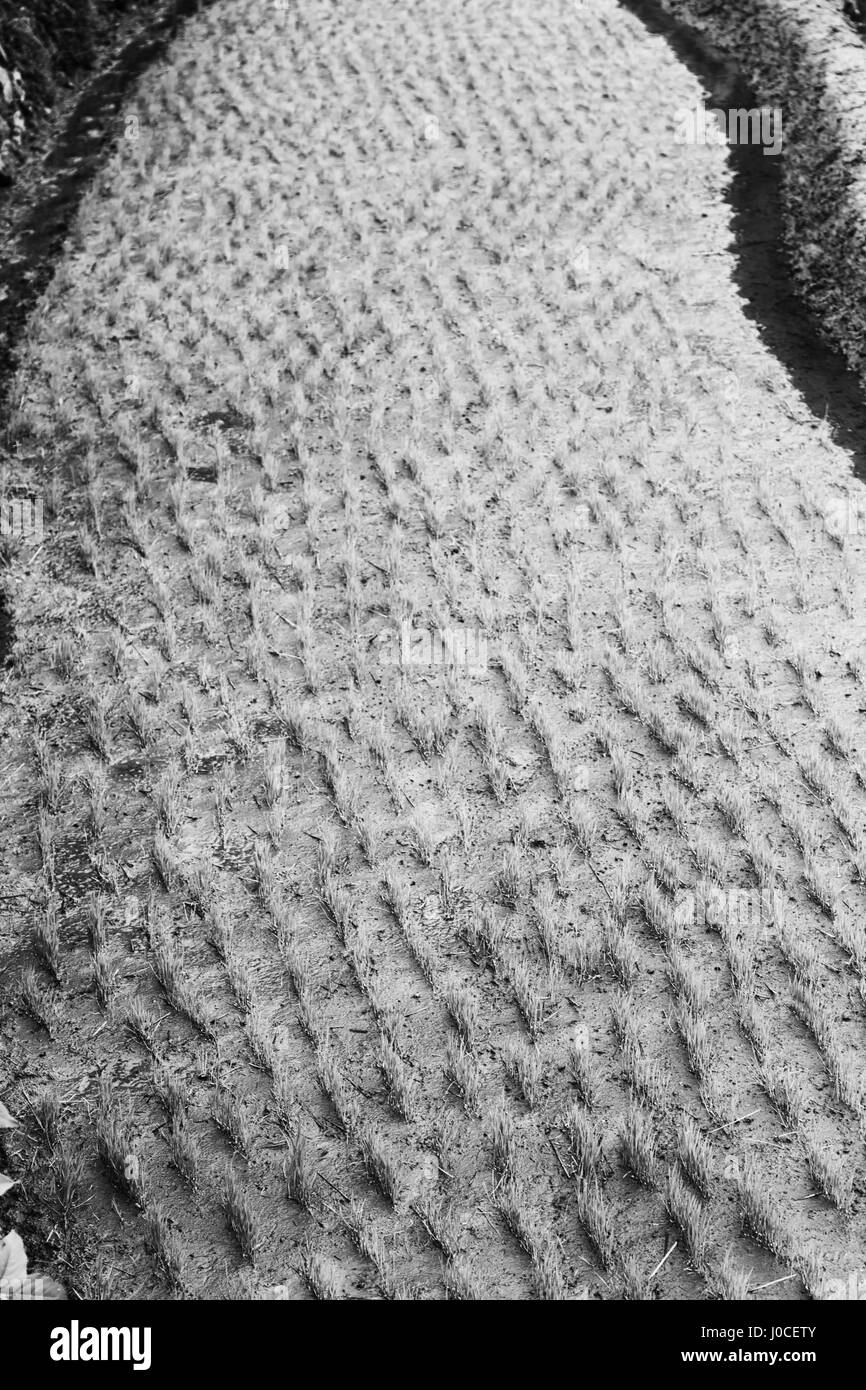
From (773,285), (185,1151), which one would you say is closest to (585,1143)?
(185,1151)

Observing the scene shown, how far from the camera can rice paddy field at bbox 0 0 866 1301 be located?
274cm

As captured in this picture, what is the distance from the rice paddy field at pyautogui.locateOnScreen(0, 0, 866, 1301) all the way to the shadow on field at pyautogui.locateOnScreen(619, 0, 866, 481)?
0.13 m

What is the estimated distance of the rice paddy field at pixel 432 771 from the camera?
108 inches

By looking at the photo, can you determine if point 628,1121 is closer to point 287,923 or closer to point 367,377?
point 287,923

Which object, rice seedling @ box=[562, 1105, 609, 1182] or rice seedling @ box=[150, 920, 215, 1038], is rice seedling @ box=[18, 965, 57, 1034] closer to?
rice seedling @ box=[150, 920, 215, 1038]

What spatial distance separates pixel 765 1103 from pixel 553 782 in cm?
130

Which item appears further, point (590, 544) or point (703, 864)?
point (590, 544)

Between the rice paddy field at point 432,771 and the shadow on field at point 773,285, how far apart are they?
0.43 feet

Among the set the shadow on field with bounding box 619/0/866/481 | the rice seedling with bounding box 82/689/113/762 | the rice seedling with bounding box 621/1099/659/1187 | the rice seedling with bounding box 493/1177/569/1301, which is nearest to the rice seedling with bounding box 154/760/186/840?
the rice seedling with bounding box 82/689/113/762

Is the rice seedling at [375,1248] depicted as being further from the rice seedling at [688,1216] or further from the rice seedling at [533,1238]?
the rice seedling at [688,1216]

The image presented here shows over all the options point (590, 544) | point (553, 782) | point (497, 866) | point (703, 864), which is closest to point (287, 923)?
point (497, 866)

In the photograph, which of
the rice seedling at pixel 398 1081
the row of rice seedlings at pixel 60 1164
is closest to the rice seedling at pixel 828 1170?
the rice seedling at pixel 398 1081

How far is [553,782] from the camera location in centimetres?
384

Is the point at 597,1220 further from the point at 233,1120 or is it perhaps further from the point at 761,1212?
the point at 233,1120
